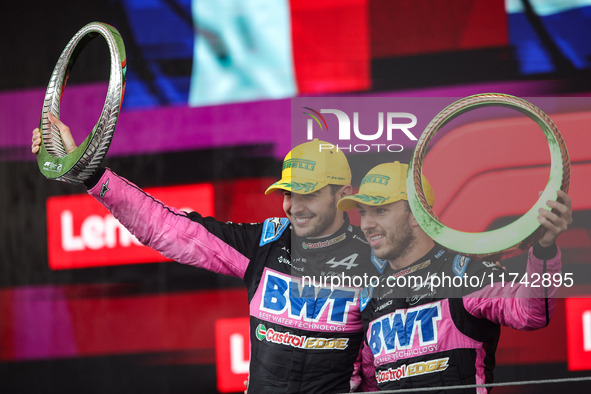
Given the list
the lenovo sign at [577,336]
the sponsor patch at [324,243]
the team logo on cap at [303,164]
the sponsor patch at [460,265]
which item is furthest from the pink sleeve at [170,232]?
the lenovo sign at [577,336]

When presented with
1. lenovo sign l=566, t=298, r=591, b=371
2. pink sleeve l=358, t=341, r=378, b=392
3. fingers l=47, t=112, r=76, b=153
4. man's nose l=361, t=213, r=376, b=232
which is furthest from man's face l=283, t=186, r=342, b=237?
lenovo sign l=566, t=298, r=591, b=371

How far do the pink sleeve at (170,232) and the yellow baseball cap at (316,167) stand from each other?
0.33 metres

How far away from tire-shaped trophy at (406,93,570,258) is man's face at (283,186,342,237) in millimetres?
277

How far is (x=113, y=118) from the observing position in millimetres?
1948

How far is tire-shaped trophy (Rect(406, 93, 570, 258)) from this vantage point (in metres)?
1.73

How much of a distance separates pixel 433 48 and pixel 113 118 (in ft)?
4.65

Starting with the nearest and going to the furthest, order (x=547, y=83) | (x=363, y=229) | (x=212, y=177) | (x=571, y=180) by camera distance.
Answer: (x=571, y=180), (x=363, y=229), (x=547, y=83), (x=212, y=177)

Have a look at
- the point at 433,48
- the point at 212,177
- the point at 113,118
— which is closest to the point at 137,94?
the point at 212,177

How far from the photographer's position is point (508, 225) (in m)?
1.74

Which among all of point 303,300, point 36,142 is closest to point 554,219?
point 303,300

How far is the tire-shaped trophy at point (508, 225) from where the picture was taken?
5.66 ft

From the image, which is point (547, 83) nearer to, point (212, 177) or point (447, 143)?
point (447, 143)

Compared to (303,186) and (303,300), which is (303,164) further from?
(303,300)

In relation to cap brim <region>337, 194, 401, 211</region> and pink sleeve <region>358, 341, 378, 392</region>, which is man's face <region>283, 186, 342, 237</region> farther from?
pink sleeve <region>358, 341, 378, 392</region>
